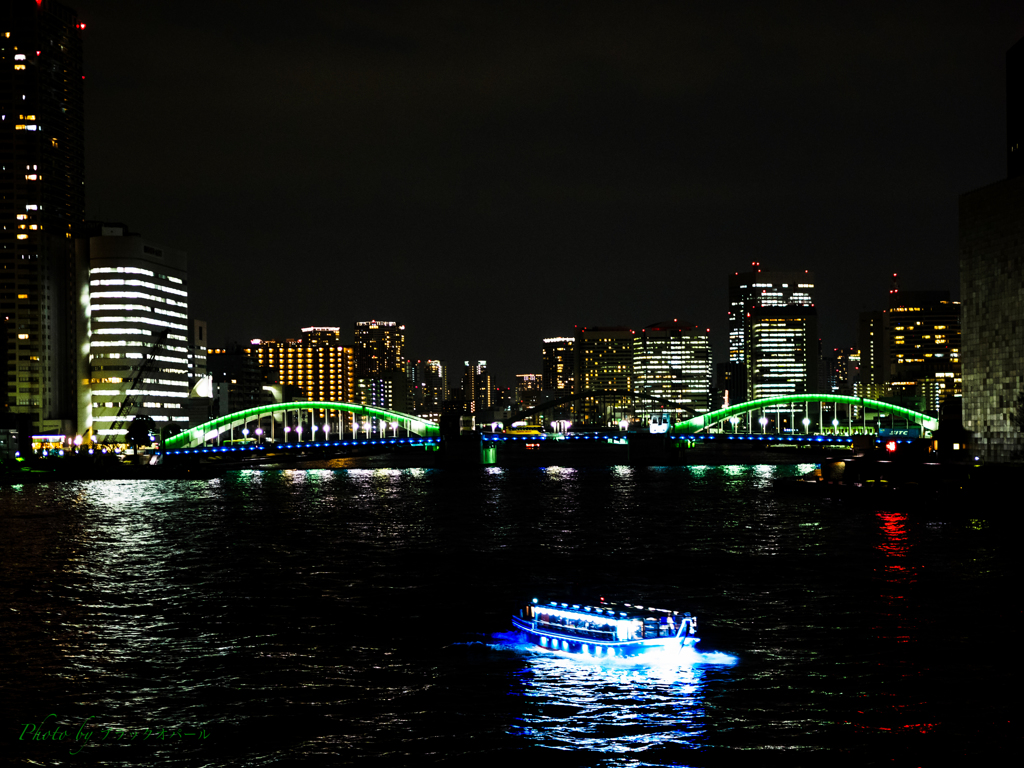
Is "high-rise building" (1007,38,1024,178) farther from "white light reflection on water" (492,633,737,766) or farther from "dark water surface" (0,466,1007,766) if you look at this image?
"white light reflection on water" (492,633,737,766)

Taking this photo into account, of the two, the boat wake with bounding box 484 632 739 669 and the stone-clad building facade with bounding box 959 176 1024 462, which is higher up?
the stone-clad building facade with bounding box 959 176 1024 462

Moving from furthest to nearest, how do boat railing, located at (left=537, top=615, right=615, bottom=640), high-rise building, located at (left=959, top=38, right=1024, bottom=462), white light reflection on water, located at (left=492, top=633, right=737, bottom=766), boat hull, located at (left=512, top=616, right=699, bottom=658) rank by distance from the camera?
high-rise building, located at (left=959, top=38, right=1024, bottom=462) < boat railing, located at (left=537, top=615, right=615, bottom=640) < boat hull, located at (left=512, top=616, right=699, bottom=658) < white light reflection on water, located at (left=492, top=633, right=737, bottom=766)

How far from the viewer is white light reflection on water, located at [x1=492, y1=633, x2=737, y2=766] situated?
27047 millimetres

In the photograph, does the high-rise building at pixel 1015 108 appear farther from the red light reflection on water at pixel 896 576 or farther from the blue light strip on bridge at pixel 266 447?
the blue light strip on bridge at pixel 266 447

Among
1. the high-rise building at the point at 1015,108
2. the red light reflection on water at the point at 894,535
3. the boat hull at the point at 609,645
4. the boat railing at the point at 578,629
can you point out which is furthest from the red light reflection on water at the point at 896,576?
the high-rise building at the point at 1015,108

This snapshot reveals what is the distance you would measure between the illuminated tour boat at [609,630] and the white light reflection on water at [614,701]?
1.00ft

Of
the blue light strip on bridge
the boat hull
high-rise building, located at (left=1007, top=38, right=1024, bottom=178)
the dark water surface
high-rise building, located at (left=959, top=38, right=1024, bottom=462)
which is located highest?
high-rise building, located at (left=1007, top=38, right=1024, bottom=178)

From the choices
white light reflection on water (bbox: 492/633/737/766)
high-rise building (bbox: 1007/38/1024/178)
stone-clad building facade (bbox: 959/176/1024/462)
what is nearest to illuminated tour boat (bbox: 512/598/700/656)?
white light reflection on water (bbox: 492/633/737/766)

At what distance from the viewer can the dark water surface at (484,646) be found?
2723 centimetres

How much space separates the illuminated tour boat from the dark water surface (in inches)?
37.7

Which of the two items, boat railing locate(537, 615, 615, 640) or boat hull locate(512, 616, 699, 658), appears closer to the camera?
boat hull locate(512, 616, 699, 658)

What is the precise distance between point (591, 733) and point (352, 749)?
5621 mm

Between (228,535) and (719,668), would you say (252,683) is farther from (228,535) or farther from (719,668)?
(228,535)

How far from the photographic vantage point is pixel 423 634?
38938mm
